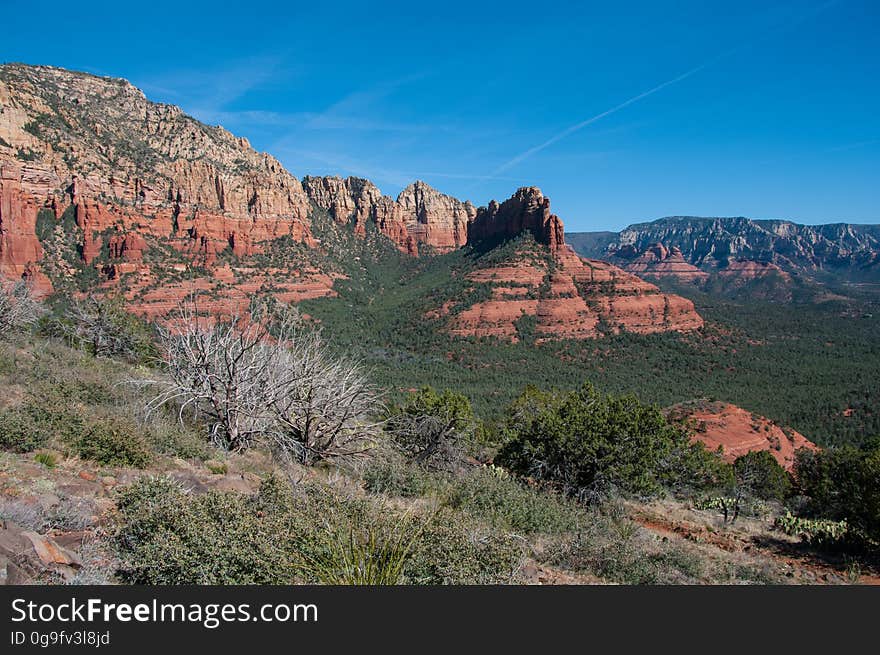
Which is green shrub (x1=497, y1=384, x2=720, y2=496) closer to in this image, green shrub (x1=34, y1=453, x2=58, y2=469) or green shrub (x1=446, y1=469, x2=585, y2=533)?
green shrub (x1=446, y1=469, x2=585, y2=533)

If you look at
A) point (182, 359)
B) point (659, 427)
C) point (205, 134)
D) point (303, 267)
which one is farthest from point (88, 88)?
point (659, 427)

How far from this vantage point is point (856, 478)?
47.3 ft

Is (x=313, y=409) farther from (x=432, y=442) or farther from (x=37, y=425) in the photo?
(x=432, y=442)

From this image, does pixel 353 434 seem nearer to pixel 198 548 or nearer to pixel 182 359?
pixel 182 359

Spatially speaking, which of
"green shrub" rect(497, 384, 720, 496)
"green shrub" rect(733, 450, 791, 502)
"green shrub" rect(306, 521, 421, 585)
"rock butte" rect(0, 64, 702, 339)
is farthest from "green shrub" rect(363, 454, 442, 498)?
"rock butte" rect(0, 64, 702, 339)

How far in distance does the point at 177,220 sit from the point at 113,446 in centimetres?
6516

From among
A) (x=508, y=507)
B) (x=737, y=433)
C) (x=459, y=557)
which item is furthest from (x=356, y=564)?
(x=737, y=433)

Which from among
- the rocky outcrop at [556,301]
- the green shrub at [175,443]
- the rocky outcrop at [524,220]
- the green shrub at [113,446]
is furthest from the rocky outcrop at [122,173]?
the green shrub at [113,446]

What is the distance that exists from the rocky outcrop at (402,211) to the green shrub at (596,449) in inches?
3771

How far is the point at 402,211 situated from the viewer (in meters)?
116

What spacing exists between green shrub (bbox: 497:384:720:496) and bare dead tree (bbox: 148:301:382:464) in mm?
5774

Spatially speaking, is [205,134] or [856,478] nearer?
[856,478]

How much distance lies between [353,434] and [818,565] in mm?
10991

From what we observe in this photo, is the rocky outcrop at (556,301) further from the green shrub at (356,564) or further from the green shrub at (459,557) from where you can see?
the green shrub at (356,564)
